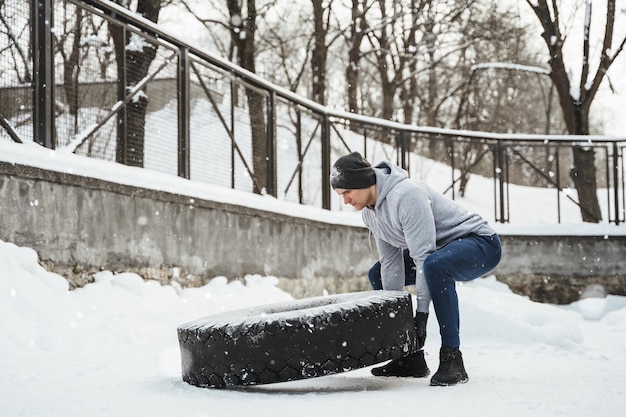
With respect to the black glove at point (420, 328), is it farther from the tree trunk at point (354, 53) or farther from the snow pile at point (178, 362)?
the tree trunk at point (354, 53)

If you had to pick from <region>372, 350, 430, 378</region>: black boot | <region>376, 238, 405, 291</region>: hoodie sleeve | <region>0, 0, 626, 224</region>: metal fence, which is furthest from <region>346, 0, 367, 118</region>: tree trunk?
<region>372, 350, 430, 378</region>: black boot

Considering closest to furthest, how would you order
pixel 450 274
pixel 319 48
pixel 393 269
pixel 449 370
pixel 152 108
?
1. pixel 449 370
2. pixel 450 274
3. pixel 393 269
4. pixel 152 108
5. pixel 319 48

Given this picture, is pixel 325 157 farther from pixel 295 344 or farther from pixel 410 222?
pixel 295 344

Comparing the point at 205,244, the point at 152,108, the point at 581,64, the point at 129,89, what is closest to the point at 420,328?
the point at 205,244

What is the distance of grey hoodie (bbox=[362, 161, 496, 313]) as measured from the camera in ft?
12.6

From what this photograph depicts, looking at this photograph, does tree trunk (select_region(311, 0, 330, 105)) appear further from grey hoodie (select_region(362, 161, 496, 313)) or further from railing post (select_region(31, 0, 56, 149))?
grey hoodie (select_region(362, 161, 496, 313))

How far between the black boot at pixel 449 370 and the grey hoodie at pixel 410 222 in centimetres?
27

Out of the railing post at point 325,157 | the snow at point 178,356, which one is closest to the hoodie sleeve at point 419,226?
the snow at point 178,356

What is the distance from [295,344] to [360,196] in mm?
890

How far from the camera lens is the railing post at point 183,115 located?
690cm

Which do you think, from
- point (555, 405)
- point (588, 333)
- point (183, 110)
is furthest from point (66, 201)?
point (588, 333)

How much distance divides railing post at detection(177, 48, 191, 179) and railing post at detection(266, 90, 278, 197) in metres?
1.68

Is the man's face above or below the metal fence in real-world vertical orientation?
below

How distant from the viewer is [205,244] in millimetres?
6777
